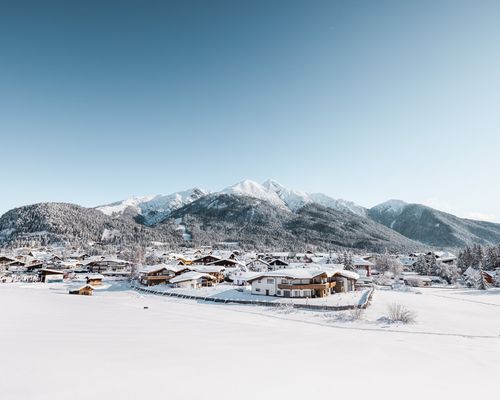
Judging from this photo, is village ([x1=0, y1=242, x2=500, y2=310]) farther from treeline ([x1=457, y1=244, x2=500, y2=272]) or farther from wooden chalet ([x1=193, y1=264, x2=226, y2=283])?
treeline ([x1=457, y1=244, x2=500, y2=272])

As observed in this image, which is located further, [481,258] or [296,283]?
[481,258]

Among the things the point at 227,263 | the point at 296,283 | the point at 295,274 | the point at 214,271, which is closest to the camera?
the point at 296,283

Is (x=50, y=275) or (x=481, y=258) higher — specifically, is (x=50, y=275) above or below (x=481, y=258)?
below

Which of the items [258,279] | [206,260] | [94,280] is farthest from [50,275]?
[258,279]

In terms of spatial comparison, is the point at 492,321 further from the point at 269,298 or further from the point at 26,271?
the point at 26,271

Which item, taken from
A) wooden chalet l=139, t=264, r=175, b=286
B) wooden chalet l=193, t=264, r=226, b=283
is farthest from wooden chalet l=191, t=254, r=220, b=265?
wooden chalet l=139, t=264, r=175, b=286

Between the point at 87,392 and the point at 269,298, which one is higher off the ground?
the point at 87,392

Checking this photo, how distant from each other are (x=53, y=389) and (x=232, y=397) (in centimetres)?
560

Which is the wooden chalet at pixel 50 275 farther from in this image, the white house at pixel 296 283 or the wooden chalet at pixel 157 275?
the white house at pixel 296 283

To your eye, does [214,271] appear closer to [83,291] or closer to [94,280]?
[83,291]

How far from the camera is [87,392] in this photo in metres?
9.52

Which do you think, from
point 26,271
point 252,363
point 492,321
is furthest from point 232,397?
A: point 26,271

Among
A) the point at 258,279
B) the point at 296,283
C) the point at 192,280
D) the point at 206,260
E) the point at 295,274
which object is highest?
the point at 295,274

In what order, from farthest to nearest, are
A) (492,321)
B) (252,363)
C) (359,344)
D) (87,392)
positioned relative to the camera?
(492,321) < (359,344) < (252,363) < (87,392)
